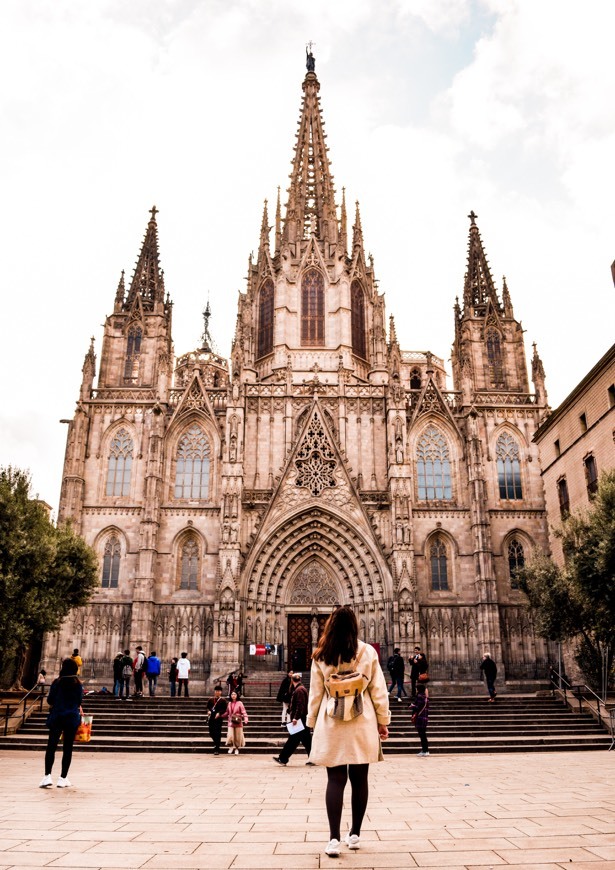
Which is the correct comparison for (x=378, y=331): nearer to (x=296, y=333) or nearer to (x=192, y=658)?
(x=296, y=333)

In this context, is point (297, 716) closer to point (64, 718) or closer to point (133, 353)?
point (64, 718)

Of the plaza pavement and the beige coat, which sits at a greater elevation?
the beige coat

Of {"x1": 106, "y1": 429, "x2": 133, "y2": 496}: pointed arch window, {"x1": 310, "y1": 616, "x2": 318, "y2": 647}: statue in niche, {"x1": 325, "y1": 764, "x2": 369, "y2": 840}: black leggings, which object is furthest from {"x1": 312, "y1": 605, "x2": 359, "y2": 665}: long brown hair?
{"x1": 106, "y1": 429, "x2": 133, "y2": 496}: pointed arch window

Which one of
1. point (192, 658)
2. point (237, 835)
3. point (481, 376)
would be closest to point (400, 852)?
point (237, 835)

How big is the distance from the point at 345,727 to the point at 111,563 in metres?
31.3

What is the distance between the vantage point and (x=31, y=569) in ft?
71.0

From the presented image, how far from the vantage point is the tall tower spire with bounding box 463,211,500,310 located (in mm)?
42719

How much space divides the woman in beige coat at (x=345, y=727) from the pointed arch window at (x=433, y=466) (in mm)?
31446

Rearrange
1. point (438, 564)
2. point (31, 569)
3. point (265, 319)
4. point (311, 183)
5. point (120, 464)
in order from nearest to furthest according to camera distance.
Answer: point (31, 569) < point (438, 564) < point (120, 464) < point (265, 319) < point (311, 183)

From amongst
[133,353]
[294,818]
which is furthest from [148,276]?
[294,818]

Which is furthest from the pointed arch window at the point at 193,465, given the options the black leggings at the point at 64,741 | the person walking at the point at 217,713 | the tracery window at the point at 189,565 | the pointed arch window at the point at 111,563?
the black leggings at the point at 64,741

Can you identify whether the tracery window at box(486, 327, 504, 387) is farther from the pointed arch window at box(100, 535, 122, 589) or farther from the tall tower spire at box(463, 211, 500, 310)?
the pointed arch window at box(100, 535, 122, 589)

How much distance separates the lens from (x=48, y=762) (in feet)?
33.7

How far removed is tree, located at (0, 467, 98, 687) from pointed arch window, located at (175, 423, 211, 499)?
9095 millimetres
